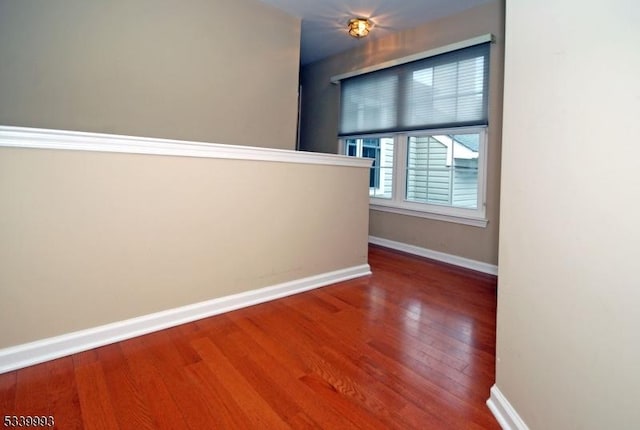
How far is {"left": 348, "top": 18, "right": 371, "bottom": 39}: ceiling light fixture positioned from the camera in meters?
3.32

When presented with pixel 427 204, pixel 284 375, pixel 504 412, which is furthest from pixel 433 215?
pixel 284 375

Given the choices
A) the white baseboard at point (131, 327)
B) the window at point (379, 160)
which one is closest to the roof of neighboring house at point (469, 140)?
the window at point (379, 160)

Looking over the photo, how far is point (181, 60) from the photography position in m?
2.57

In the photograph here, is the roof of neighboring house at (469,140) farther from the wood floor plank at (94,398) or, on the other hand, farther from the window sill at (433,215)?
the wood floor plank at (94,398)

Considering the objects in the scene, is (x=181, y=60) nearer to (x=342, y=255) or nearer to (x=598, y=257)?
(x=342, y=255)

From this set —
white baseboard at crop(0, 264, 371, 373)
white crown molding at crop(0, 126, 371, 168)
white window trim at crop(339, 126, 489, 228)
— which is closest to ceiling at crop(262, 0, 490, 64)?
white window trim at crop(339, 126, 489, 228)

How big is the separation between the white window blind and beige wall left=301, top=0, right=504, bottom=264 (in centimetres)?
14

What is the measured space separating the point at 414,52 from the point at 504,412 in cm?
Answer: 348

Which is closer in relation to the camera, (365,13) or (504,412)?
(504,412)

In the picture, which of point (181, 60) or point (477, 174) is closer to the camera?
point (181, 60)

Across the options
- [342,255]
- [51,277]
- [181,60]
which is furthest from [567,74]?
[181,60]

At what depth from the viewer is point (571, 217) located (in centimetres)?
86

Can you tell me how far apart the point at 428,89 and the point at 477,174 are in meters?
1.05

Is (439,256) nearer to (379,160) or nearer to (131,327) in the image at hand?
(379,160)
